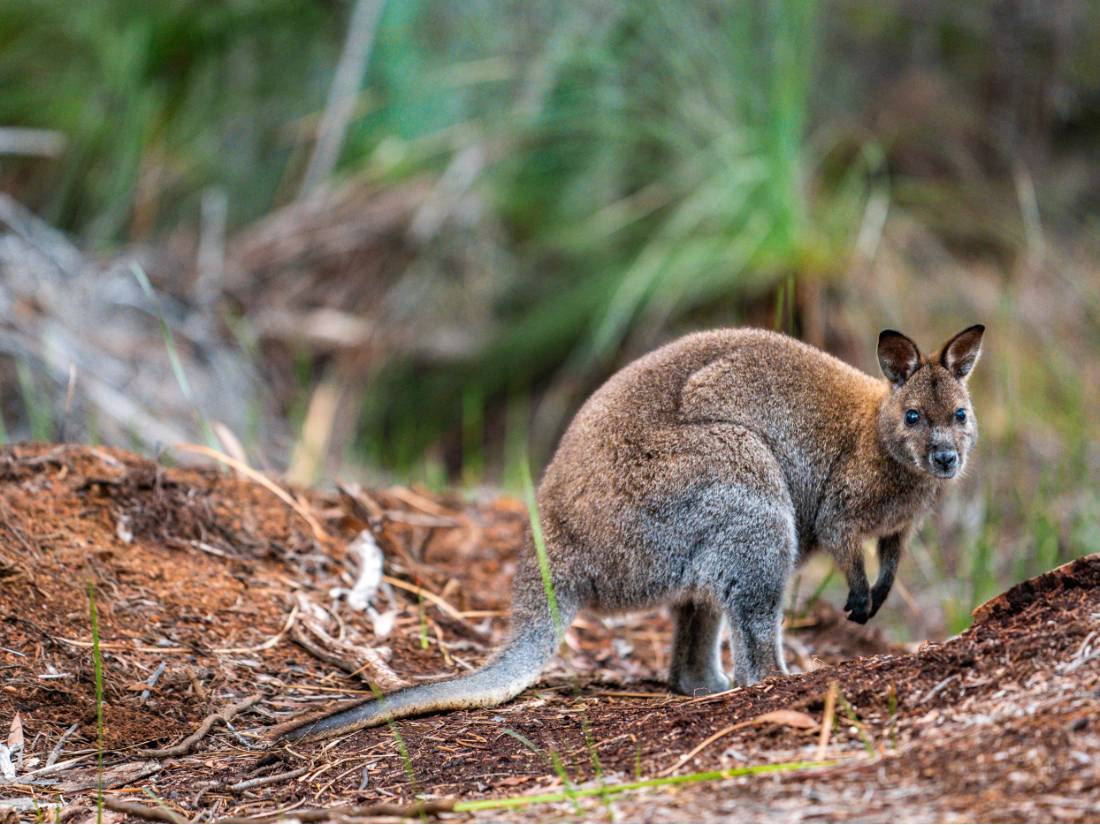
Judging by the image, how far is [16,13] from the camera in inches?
296

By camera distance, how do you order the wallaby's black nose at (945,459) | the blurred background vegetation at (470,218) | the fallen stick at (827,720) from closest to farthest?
the fallen stick at (827,720) < the wallaby's black nose at (945,459) < the blurred background vegetation at (470,218)

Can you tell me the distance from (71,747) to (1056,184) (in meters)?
9.64

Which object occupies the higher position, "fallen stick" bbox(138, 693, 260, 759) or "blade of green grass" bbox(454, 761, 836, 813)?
"blade of green grass" bbox(454, 761, 836, 813)

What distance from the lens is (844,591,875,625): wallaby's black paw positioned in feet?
12.4

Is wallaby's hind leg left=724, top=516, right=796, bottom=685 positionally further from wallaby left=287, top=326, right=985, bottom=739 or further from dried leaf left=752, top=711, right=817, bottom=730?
dried leaf left=752, top=711, right=817, bottom=730

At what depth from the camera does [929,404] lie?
383cm

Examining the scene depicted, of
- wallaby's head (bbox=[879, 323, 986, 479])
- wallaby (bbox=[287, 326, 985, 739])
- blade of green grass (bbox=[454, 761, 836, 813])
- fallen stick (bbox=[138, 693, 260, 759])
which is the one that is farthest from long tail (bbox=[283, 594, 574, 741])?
wallaby's head (bbox=[879, 323, 986, 479])

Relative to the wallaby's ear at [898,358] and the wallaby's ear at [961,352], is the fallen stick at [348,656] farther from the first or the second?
the wallaby's ear at [961,352]

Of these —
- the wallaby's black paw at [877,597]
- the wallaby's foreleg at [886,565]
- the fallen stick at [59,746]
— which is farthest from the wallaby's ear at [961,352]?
the fallen stick at [59,746]

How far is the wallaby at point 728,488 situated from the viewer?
3.60 meters

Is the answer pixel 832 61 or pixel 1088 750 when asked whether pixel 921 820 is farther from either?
pixel 832 61

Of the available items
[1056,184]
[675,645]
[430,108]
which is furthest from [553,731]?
[1056,184]

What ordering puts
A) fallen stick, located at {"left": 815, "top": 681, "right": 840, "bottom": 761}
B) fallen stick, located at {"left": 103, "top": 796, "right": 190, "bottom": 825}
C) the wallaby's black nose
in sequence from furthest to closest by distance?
1. the wallaby's black nose
2. fallen stick, located at {"left": 103, "top": 796, "right": 190, "bottom": 825}
3. fallen stick, located at {"left": 815, "top": 681, "right": 840, "bottom": 761}

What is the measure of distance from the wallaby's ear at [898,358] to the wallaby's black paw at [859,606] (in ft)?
2.37
